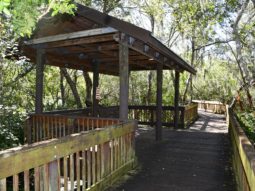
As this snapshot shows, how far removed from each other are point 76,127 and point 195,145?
160 inches

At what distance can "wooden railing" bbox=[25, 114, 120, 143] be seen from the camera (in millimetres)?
6481

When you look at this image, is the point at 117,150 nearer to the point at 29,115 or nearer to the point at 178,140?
the point at 29,115

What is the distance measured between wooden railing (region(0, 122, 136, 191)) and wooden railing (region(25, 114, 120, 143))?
1101 millimetres

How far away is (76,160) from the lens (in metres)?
4.00

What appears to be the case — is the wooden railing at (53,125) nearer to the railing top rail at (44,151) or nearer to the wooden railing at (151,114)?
the railing top rail at (44,151)

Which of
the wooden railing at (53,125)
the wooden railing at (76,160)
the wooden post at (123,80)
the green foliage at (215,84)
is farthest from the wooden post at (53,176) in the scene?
the green foliage at (215,84)

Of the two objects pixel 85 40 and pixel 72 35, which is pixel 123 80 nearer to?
pixel 85 40

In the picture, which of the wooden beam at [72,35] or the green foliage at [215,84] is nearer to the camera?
the wooden beam at [72,35]

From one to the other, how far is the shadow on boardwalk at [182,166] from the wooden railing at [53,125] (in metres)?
1.57

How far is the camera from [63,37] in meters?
6.84

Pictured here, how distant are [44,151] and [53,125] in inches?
156

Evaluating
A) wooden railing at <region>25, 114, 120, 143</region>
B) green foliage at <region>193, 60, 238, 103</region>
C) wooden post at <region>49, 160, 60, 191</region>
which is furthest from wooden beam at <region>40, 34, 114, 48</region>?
green foliage at <region>193, 60, 238, 103</region>

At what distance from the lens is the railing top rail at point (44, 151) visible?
259cm

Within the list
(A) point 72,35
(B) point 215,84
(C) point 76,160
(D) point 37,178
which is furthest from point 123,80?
(B) point 215,84
